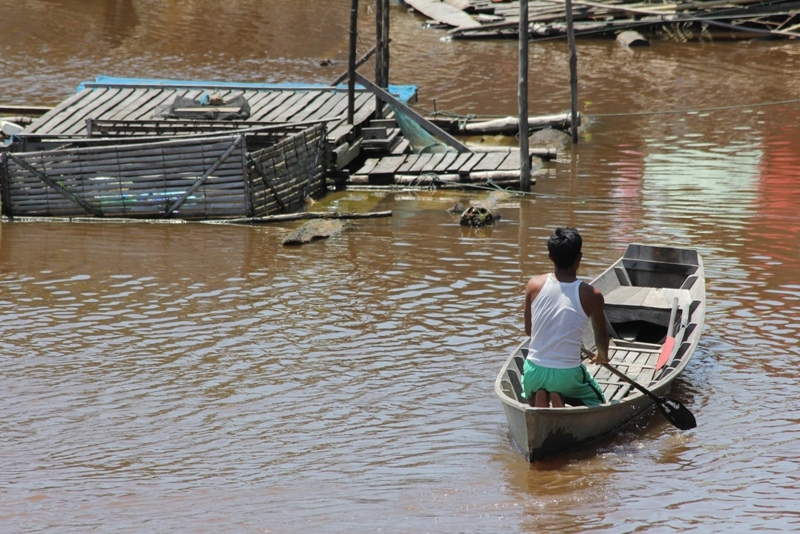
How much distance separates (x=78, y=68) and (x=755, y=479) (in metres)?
21.0

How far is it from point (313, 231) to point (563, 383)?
591 cm

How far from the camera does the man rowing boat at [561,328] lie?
225 inches

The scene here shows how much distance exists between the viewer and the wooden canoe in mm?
5820

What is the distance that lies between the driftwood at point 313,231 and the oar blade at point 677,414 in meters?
5.81

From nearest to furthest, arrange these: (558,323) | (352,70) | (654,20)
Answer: (558,323), (352,70), (654,20)

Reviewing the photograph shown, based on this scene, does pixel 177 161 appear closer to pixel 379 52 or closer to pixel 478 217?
pixel 478 217

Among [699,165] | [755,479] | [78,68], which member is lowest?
[755,479]

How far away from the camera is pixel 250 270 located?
10227mm

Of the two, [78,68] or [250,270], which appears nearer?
[250,270]

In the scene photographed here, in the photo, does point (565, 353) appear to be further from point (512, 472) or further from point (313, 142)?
point (313, 142)

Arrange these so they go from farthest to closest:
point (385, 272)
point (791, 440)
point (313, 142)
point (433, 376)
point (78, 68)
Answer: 1. point (78, 68)
2. point (313, 142)
3. point (385, 272)
4. point (433, 376)
5. point (791, 440)

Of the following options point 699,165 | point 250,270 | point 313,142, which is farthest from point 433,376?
point 699,165

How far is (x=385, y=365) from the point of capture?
765cm

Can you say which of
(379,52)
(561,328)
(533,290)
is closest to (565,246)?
(533,290)
